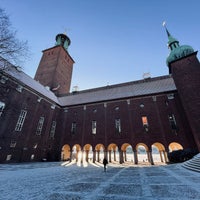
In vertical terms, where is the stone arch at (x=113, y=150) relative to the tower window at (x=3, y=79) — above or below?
below

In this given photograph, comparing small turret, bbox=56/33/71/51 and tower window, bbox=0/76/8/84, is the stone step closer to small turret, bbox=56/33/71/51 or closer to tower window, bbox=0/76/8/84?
tower window, bbox=0/76/8/84

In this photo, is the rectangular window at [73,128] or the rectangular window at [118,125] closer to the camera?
the rectangular window at [118,125]

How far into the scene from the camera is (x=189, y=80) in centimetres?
1994

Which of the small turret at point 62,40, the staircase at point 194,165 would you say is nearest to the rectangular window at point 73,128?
the staircase at point 194,165

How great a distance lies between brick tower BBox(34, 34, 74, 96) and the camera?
35781 millimetres

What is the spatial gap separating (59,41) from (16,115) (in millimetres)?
32449

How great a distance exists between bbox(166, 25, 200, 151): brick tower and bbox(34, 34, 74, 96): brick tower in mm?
28155


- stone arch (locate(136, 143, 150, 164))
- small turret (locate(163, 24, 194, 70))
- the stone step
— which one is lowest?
the stone step

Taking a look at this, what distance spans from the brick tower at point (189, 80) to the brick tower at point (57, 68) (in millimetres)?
28155

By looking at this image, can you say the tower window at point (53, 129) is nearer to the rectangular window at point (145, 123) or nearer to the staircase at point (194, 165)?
the rectangular window at point (145, 123)

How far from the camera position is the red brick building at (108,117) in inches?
731

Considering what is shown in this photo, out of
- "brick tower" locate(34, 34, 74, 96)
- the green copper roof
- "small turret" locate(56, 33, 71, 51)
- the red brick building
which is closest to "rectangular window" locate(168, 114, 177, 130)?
the red brick building

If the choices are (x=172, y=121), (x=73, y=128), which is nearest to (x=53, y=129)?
(x=73, y=128)

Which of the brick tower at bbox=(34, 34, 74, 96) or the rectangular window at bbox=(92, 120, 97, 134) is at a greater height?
the brick tower at bbox=(34, 34, 74, 96)
